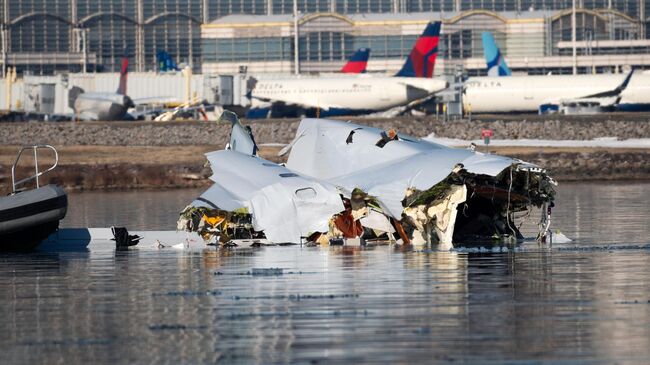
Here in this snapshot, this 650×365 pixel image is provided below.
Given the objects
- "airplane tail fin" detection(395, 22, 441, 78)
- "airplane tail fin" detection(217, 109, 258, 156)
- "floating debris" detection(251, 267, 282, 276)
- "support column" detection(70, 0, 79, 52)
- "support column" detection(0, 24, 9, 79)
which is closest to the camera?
"floating debris" detection(251, 267, 282, 276)

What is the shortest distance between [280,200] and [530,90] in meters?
87.8

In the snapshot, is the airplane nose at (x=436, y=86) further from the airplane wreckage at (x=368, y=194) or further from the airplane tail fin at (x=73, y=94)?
the airplane wreckage at (x=368, y=194)

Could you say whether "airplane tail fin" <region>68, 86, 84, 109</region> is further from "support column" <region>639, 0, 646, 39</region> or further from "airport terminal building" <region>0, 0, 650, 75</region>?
"support column" <region>639, 0, 646, 39</region>

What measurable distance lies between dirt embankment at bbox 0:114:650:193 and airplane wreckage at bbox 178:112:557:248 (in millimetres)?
28897

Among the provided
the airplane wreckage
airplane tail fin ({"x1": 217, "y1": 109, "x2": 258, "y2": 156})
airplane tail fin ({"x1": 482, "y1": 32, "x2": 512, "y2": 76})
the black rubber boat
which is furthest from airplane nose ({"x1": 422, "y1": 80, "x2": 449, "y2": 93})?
the black rubber boat

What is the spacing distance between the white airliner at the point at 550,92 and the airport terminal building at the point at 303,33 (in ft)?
132

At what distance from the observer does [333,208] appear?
3125 centimetres

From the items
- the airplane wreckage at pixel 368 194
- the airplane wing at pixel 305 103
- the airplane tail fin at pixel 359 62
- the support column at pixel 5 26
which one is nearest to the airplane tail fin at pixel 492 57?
the airplane tail fin at pixel 359 62

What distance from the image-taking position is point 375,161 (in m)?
32.5

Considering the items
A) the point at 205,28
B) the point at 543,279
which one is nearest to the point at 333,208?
the point at 543,279

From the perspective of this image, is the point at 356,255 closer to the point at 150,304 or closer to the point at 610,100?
the point at 150,304

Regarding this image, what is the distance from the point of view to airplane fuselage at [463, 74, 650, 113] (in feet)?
378

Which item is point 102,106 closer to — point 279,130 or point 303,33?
point 279,130

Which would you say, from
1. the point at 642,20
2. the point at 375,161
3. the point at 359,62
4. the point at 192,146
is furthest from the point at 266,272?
the point at 642,20
